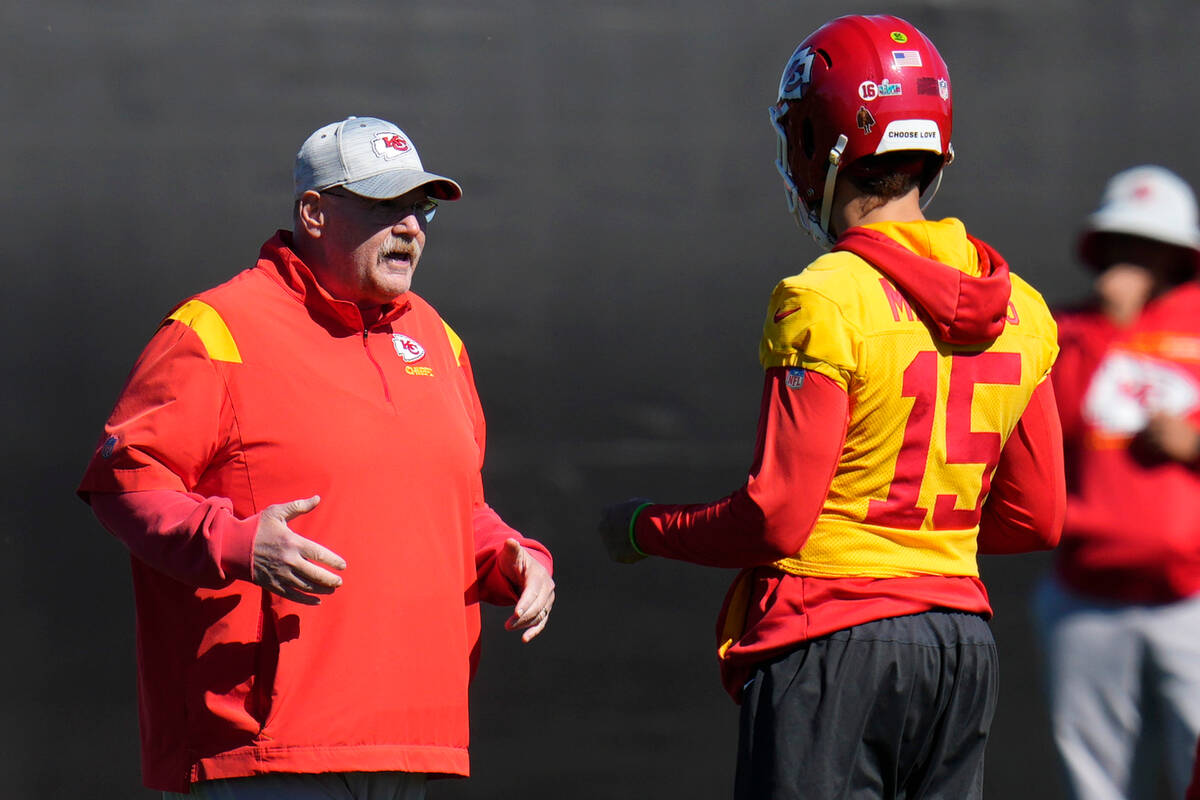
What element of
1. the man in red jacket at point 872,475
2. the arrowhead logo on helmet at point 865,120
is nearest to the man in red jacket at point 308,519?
the man in red jacket at point 872,475

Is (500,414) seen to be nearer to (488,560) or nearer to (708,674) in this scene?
(708,674)

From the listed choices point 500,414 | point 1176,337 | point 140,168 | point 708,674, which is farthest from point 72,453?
point 1176,337

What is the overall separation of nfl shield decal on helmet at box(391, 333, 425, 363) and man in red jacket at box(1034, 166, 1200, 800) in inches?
50.2

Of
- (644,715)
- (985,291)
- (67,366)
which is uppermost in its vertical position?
(985,291)

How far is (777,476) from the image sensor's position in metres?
1.83

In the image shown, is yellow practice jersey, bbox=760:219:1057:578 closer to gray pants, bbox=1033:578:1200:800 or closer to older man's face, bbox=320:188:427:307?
older man's face, bbox=320:188:427:307

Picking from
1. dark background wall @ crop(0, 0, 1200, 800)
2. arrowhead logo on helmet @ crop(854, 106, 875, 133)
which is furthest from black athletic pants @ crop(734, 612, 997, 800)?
dark background wall @ crop(0, 0, 1200, 800)

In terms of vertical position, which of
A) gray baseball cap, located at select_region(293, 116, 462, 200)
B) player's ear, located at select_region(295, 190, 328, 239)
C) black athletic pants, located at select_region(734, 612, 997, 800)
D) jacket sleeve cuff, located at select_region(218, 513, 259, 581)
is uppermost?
gray baseball cap, located at select_region(293, 116, 462, 200)

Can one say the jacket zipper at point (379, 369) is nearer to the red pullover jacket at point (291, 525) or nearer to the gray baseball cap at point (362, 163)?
the red pullover jacket at point (291, 525)

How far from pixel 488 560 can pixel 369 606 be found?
0.28 meters

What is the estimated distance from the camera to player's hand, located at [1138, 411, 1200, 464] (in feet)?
8.52

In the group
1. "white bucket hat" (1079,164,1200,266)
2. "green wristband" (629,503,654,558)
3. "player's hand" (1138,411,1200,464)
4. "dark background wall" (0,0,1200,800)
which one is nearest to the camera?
"green wristband" (629,503,654,558)

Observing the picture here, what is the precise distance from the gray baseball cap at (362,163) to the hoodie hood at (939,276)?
2.21 feet

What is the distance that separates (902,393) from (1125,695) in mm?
1172
